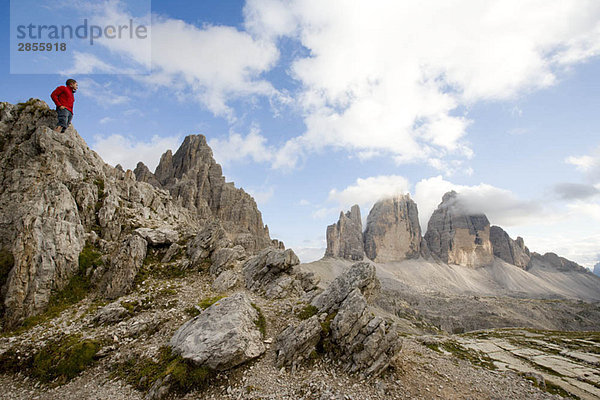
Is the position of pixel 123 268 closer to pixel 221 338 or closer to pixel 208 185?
pixel 221 338

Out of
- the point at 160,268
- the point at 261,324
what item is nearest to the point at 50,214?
the point at 160,268

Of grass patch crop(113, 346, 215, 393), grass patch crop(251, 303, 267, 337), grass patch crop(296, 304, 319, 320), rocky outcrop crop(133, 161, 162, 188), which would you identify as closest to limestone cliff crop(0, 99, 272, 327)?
grass patch crop(113, 346, 215, 393)

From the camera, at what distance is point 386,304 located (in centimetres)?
12950

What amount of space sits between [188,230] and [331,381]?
1053 inches

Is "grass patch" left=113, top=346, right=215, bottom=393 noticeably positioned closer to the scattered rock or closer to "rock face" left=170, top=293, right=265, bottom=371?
"rock face" left=170, top=293, right=265, bottom=371

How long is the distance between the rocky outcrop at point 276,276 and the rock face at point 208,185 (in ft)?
271

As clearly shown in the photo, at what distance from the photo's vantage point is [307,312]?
68.0 feet

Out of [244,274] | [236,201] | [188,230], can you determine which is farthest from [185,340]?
[236,201]

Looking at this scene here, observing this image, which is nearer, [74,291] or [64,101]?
[74,291]

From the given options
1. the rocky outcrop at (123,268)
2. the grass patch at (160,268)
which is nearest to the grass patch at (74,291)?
the rocky outcrop at (123,268)

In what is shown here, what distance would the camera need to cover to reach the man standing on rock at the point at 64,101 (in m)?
27.2

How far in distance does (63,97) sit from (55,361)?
28363 millimetres

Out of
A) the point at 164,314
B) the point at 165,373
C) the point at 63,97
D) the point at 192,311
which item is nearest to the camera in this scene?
the point at 165,373

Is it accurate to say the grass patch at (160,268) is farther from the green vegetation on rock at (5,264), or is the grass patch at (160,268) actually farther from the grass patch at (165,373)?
the grass patch at (165,373)
